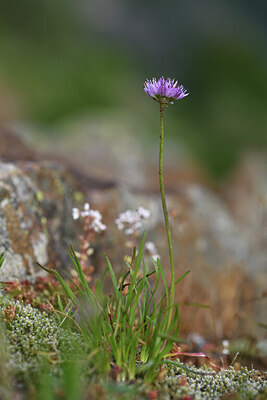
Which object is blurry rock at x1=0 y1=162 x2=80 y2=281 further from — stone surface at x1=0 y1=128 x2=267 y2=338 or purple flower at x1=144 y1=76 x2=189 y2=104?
purple flower at x1=144 y1=76 x2=189 y2=104

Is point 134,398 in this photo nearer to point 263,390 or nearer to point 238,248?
point 263,390

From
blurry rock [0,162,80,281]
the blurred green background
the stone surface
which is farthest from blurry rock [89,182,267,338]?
the blurred green background

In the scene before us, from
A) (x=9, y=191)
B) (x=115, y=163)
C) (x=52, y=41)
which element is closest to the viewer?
(x=9, y=191)

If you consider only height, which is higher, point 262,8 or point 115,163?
point 262,8

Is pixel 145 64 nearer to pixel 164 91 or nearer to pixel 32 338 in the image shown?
pixel 164 91

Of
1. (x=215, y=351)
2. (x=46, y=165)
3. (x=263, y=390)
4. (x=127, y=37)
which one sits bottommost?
(x=215, y=351)

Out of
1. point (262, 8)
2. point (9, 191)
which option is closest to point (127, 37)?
point (262, 8)

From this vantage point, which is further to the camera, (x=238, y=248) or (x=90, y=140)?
(x=90, y=140)
